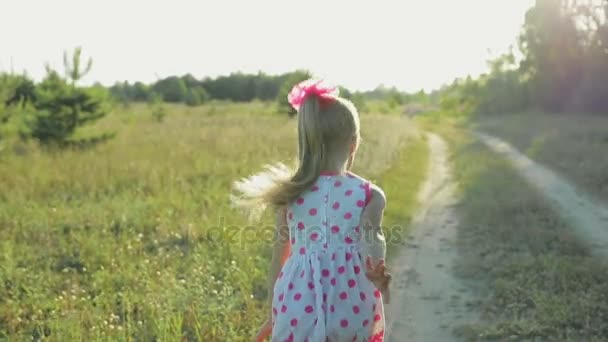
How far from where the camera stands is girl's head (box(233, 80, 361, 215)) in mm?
2676

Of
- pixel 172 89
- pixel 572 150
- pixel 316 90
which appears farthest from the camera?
pixel 172 89

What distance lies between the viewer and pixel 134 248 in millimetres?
7414

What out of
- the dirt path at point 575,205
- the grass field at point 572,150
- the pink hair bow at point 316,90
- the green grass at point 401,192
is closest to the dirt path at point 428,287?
the green grass at point 401,192

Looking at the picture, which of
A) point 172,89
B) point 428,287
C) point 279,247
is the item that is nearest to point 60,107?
point 428,287

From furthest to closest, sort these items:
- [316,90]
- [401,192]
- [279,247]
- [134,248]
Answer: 1. [401,192]
2. [134,248]
3. [279,247]
4. [316,90]

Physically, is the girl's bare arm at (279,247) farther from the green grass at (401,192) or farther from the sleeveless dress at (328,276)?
the green grass at (401,192)

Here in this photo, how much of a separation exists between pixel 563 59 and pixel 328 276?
42571 millimetres

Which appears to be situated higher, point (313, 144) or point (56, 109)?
point (313, 144)

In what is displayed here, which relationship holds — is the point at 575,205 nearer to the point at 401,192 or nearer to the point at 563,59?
the point at 401,192

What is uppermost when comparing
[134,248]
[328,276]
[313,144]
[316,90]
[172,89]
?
[316,90]

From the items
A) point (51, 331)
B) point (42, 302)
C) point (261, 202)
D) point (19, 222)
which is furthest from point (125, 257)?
point (261, 202)

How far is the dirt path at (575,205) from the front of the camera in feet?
29.7

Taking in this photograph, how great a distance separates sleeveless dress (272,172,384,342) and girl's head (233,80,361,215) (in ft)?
0.18

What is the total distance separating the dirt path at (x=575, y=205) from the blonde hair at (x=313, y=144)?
20.3 feet
